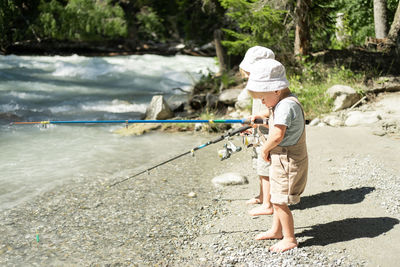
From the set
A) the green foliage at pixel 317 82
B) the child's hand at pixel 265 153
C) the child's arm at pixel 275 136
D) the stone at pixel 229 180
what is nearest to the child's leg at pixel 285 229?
the child's hand at pixel 265 153

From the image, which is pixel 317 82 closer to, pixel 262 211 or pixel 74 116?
pixel 262 211

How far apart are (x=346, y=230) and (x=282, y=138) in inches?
48.5

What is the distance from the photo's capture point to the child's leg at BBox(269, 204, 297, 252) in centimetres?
309

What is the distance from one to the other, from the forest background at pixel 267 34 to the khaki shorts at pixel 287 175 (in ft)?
16.5

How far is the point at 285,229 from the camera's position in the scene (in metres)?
3.15

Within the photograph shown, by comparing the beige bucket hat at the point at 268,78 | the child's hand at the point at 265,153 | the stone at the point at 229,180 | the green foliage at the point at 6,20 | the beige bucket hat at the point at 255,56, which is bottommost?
the stone at the point at 229,180

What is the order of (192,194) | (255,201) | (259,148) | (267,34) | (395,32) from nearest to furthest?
(259,148), (255,201), (192,194), (267,34), (395,32)

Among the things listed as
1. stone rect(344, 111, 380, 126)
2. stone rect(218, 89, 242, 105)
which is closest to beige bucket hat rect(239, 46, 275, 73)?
stone rect(344, 111, 380, 126)

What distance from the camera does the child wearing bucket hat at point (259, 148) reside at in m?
3.62

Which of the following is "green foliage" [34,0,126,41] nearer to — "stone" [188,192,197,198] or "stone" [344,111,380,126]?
"stone" [344,111,380,126]

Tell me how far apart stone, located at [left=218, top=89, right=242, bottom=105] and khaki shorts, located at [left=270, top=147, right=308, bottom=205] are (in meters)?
6.44

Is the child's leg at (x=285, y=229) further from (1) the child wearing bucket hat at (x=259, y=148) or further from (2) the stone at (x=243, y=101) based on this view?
(2) the stone at (x=243, y=101)

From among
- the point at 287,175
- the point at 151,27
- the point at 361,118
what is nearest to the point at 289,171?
the point at 287,175

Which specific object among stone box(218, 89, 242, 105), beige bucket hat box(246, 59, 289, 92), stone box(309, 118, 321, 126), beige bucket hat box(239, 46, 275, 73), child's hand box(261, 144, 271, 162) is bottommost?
stone box(309, 118, 321, 126)
